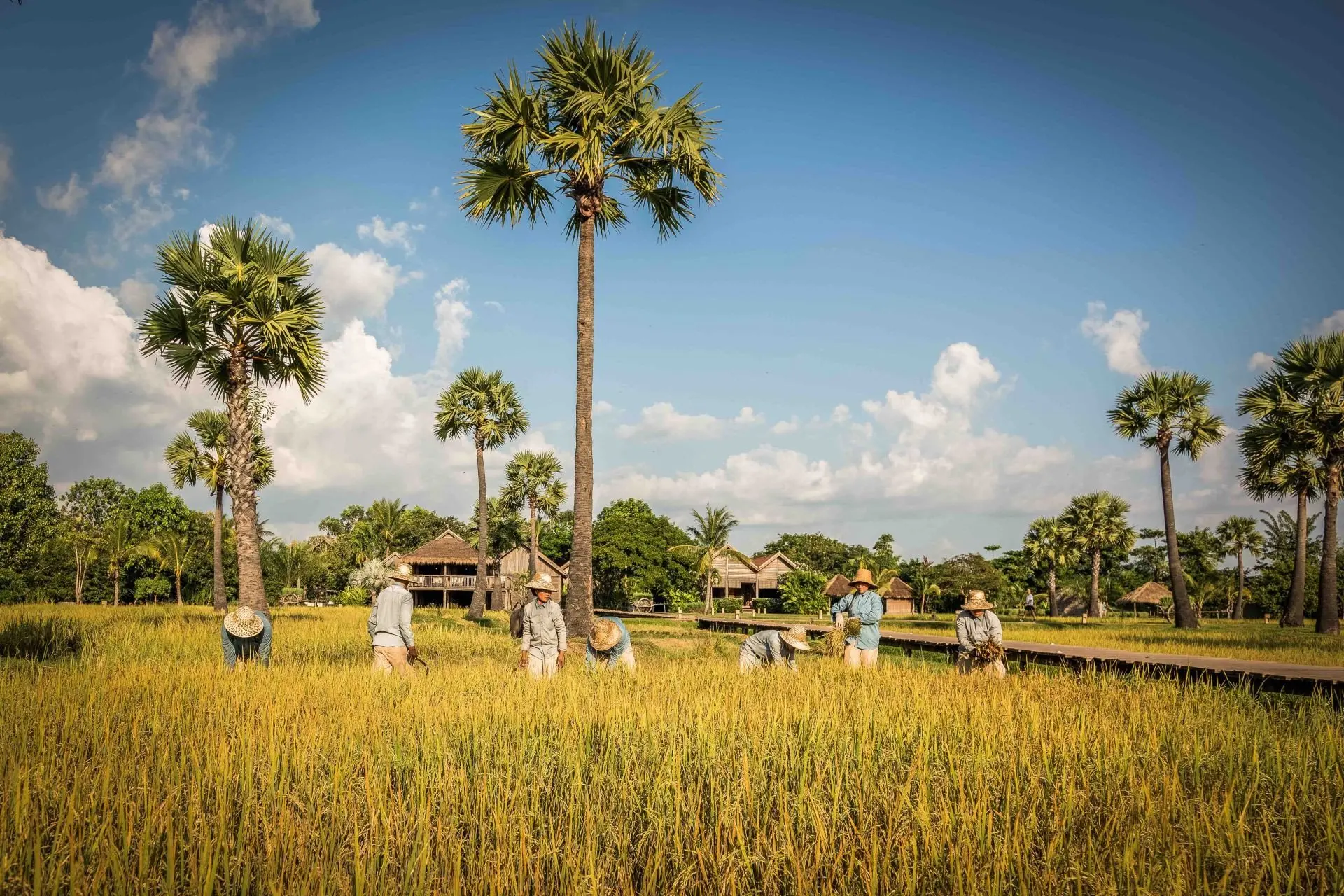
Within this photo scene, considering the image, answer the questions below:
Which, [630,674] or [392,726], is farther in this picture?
[630,674]

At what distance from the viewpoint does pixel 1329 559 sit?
2608cm

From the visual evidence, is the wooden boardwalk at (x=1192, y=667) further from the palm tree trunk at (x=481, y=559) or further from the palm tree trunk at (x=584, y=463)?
the palm tree trunk at (x=481, y=559)

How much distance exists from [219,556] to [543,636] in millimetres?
27772

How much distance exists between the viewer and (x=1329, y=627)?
27.2 m

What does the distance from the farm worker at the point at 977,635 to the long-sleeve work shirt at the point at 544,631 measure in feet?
17.2

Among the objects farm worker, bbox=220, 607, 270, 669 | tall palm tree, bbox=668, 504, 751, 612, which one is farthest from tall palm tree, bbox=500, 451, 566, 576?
farm worker, bbox=220, 607, 270, 669

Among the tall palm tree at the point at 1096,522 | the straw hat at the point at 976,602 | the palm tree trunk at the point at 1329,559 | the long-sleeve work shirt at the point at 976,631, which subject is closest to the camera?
the straw hat at the point at 976,602

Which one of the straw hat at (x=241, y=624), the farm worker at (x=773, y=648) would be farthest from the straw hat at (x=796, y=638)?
the straw hat at (x=241, y=624)

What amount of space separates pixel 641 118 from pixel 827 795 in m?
14.1

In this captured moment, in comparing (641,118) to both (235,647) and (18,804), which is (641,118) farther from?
(18,804)

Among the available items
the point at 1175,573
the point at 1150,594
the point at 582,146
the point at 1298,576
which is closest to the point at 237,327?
the point at 582,146

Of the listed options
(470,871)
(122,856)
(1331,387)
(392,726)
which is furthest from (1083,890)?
(1331,387)

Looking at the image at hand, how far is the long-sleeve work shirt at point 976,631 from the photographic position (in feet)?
33.6

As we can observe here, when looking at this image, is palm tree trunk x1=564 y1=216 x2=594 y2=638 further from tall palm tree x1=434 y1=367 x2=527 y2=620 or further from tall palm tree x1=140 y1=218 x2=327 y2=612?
tall palm tree x1=434 y1=367 x2=527 y2=620
